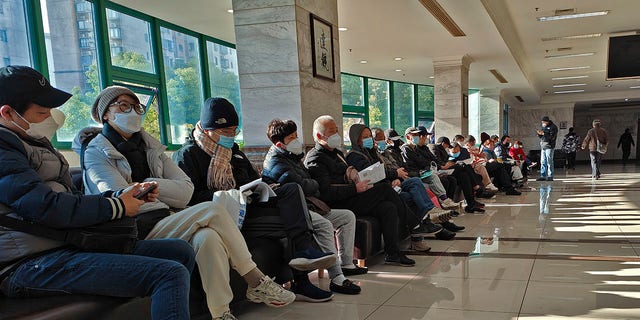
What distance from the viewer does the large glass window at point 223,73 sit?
841 centimetres

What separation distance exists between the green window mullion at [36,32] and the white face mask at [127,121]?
358cm

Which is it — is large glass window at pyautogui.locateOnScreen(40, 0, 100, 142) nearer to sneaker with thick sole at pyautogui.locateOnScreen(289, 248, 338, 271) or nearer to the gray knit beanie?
the gray knit beanie

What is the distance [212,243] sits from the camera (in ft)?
7.66

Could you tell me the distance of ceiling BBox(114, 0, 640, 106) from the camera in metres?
6.79

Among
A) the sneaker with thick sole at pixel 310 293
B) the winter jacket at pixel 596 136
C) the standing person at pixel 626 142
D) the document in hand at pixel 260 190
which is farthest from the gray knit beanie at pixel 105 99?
the standing person at pixel 626 142

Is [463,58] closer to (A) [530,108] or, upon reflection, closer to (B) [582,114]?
(A) [530,108]

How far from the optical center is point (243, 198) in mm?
2826

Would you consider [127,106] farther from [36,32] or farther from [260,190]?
[36,32]

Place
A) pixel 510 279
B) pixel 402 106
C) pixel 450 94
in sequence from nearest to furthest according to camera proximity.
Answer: pixel 510 279, pixel 450 94, pixel 402 106

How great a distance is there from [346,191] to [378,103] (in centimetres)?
1057

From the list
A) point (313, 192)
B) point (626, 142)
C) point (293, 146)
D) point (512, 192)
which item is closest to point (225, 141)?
point (293, 146)

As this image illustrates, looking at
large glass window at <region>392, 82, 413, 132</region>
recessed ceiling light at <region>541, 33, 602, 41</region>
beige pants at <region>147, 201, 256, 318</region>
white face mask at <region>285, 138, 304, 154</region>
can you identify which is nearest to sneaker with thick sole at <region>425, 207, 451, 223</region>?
white face mask at <region>285, 138, 304, 154</region>

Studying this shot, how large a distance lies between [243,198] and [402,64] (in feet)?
31.4

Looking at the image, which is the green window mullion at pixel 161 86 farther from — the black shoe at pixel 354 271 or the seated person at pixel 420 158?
the black shoe at pixel 354 271
